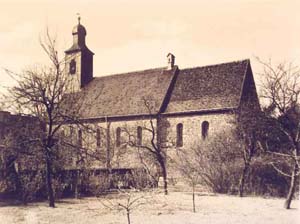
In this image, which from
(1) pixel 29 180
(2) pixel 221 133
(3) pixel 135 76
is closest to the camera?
(1) pixel 29 180

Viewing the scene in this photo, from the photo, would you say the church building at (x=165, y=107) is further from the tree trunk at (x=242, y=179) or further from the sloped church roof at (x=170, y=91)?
the tree trunk at (x=242, y=179)

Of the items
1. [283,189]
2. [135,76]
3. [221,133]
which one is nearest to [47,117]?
[221,133]

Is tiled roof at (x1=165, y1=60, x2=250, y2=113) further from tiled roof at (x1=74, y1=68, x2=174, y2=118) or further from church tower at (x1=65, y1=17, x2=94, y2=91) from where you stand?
church tower at (x1=65, y1=17, x2=94, y2=91)

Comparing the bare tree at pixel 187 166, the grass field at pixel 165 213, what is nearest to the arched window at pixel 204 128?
the bare tree at pixel 187 166

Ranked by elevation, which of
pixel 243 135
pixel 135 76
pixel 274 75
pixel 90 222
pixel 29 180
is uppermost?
pixel 135 76

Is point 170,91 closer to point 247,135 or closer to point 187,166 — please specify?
point 187,166

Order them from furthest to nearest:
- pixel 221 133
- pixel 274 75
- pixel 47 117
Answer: pixel 221 133 → pixel 47 117 → pixel 274 75

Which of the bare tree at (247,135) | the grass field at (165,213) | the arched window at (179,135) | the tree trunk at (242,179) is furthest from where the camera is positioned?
the arched window at (179,135)

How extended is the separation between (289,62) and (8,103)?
11.8 m

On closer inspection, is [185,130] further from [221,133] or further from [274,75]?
[274,75]

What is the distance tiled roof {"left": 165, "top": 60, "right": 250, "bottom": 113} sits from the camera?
2979 centimetres

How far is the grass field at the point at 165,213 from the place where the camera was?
1523cm

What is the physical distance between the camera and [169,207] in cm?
1861

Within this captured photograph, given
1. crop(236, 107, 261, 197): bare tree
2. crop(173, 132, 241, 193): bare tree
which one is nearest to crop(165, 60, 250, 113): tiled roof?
crop(173, 132, 241, 193): bare tree
